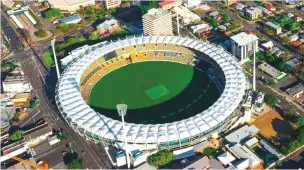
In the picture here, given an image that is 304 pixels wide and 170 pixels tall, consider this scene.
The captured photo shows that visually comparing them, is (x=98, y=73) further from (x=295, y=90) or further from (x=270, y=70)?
(x=295, y=90)

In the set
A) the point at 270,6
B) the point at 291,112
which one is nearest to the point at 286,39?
the point at 270,6

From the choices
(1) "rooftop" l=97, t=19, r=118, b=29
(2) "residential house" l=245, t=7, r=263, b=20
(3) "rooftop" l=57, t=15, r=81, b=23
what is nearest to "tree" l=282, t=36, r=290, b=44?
(2) "residential house" l=245, t=7, r=263, b=20

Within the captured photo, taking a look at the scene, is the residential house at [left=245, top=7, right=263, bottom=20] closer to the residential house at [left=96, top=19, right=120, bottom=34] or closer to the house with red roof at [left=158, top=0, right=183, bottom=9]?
the house with red roof at [left=158, top=0, right=183, bottom=9]

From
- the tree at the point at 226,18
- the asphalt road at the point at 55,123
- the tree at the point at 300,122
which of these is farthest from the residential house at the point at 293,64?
the asphalt road at the point at 55,123

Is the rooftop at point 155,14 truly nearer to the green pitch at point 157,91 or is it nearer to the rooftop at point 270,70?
the green pitch at point 157,91

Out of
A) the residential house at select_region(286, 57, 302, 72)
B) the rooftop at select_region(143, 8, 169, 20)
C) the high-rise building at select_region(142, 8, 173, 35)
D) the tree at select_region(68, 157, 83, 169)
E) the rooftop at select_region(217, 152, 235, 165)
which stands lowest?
the rooftop at select_region(217, 152, 235, 165)
